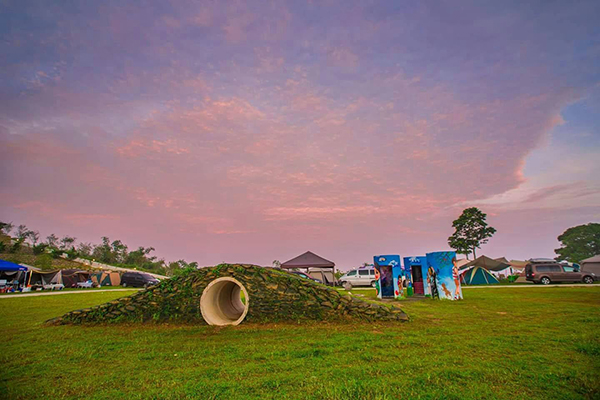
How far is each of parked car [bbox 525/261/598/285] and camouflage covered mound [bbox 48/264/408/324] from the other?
24.4 meters

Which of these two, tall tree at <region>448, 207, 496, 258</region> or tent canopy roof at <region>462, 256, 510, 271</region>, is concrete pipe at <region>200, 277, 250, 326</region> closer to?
tent canopy roof at <region>462, 256, 510, 271</region>

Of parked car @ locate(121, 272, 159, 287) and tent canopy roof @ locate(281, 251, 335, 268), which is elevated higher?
tent canopy roof @ locate(281, 251, 335, 268)

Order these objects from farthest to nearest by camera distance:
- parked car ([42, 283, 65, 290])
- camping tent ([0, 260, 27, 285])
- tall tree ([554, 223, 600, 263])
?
Answer: tall tree ([554, 223, 600, 263]) < parked car ([42, 283, 65, 290]) < camping tent ([0, 260, 27, 285])

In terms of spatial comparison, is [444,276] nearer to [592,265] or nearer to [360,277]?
[360,277]

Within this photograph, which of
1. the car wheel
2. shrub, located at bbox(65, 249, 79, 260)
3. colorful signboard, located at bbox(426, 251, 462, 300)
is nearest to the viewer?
colorful signboard, located at bbox(426, 251, 462, 300)

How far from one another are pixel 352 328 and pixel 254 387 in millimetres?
4719

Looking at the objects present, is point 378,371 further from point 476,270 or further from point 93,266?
point 93,266

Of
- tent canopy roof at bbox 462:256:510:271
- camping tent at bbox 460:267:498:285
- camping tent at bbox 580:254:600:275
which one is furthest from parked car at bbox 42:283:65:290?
camping tent at bbox 580:254:600:275

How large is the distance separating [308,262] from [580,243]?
8391 cm

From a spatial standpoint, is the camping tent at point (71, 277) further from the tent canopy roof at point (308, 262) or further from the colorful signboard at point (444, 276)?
the colorful signboard at point (444, 276)

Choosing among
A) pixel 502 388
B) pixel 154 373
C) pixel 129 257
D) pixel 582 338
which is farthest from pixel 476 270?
pixel 129 257

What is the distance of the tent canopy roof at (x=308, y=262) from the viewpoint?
962 inches

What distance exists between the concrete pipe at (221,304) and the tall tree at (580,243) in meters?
88.4

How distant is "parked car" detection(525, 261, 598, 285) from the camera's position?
24.7 m
